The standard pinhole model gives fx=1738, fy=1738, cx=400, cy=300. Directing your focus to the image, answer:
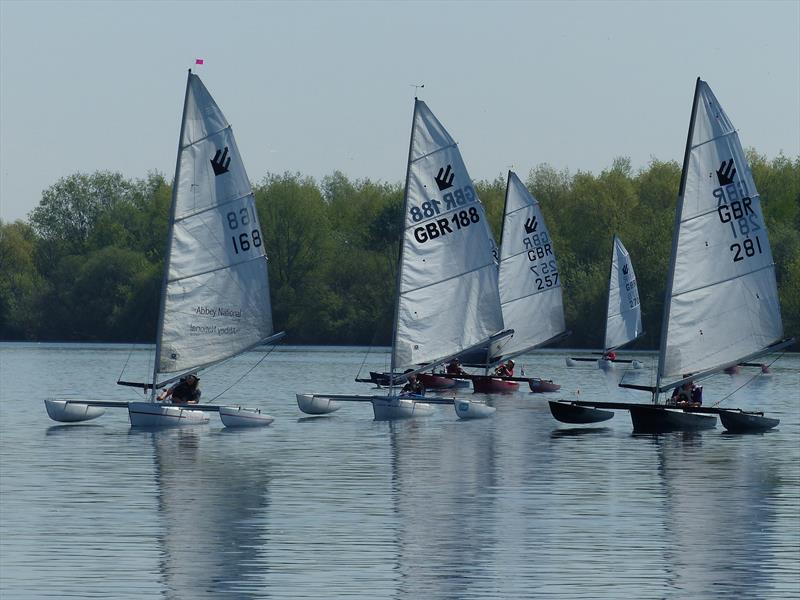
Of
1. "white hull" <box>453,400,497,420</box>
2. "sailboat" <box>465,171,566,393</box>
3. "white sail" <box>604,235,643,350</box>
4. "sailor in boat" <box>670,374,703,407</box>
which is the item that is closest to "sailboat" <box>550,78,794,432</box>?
"sailor in boat" <box>670,374,703,407</box>

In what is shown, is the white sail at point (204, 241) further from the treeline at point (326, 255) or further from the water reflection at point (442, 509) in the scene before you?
the treeline at point (326, 255)

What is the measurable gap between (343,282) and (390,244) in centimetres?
663

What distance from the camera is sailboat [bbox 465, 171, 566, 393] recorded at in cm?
8156

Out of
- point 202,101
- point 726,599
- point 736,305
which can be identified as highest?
point 202,101

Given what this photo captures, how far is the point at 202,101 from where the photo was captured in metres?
53.7

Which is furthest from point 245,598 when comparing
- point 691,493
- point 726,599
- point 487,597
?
point 691,493

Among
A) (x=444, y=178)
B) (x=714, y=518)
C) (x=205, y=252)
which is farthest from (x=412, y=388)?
(x=714, y=518)

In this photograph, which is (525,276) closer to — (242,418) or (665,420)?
(242,418)

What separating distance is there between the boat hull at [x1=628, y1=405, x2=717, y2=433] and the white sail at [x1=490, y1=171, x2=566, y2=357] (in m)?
29.9

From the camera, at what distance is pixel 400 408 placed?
56594 millimetres

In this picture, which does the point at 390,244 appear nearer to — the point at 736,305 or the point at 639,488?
the point at 736,305

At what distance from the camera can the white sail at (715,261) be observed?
5062cm

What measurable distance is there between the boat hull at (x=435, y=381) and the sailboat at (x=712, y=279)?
Result: 25.2 metres

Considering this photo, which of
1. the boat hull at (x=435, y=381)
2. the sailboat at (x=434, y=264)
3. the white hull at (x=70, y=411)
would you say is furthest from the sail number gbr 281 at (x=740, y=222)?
the boat hull at (x=435, y=381)
